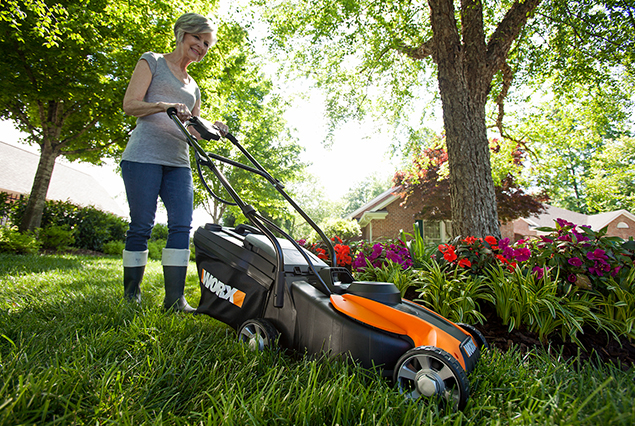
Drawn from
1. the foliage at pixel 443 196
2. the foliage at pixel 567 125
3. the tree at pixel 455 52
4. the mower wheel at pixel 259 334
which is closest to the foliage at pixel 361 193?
the foliage at pixel 443 196

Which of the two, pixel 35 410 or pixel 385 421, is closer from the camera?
pixel 35 410

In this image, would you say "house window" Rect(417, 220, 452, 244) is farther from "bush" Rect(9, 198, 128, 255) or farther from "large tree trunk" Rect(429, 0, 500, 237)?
"bush" Rect(9, 198, 128, 255)

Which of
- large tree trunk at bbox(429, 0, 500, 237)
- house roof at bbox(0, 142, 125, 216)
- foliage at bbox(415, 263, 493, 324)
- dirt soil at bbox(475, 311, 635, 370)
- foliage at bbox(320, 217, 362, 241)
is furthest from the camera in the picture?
house roof at bbox(0, 142, 125, 216)

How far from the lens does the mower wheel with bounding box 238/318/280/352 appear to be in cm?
147

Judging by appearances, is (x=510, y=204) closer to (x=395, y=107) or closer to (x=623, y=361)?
(x=395, y=107)

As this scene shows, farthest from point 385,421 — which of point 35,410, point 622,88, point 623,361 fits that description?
point 622,88

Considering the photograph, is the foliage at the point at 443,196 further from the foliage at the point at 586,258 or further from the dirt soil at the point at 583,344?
the dirt soil at the point at 583,344

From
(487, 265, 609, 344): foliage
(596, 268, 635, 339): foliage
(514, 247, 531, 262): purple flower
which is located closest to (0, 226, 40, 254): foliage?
(487, 265, 609, 344): foliage

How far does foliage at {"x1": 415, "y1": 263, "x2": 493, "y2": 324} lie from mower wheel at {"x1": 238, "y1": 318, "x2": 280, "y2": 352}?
4.09ft

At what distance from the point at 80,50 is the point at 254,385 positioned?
26.2 ft

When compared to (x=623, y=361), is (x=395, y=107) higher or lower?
higher

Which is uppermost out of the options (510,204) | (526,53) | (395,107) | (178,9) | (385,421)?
(178,9)

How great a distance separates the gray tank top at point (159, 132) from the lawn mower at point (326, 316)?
1.02 ft

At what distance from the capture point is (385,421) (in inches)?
37.4
